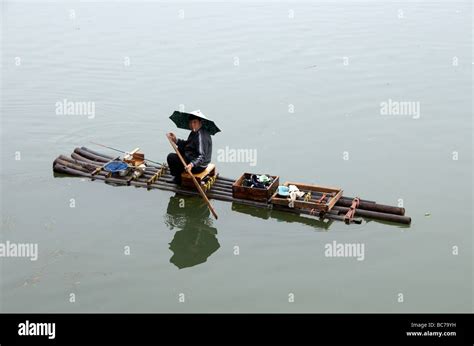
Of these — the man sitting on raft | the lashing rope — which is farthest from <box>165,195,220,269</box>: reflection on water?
the lashing rope

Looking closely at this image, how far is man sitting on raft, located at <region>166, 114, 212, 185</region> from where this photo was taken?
933 cm

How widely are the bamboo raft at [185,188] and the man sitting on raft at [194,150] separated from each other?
13.0 inches

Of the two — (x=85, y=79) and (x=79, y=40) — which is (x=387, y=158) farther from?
(x=79, y=40)

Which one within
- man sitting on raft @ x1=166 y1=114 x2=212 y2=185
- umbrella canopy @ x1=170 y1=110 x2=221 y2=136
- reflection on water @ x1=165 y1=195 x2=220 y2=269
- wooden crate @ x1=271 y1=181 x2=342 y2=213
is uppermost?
umbrella canopy @ x1=170 y1=110 x2=221 y2=136

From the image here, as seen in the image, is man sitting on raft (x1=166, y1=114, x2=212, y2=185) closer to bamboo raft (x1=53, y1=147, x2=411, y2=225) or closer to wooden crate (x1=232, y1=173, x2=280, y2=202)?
bamboo raft (x1=53, y1=147, x2=411, y2=225)

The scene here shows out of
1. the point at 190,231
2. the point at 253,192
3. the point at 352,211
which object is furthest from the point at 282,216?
the point at 190,231

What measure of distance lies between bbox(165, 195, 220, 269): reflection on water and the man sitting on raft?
481mm

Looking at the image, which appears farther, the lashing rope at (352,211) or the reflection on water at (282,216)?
the reflection on water at (282,216)

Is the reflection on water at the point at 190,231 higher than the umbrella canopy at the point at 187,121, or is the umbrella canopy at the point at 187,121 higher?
the umbrella canopy at the point at 187,121

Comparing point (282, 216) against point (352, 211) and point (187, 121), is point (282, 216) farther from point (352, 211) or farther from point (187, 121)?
point (187, 121)

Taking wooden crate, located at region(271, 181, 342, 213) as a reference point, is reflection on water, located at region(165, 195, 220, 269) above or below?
below

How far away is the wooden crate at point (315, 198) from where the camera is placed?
869 centimetres

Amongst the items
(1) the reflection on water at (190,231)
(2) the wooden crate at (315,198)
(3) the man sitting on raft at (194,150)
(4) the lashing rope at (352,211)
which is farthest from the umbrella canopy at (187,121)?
(4) the lashing rope at (352,211)

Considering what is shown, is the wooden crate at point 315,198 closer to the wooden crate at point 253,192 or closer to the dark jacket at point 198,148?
the wooden crate at point 253,192
